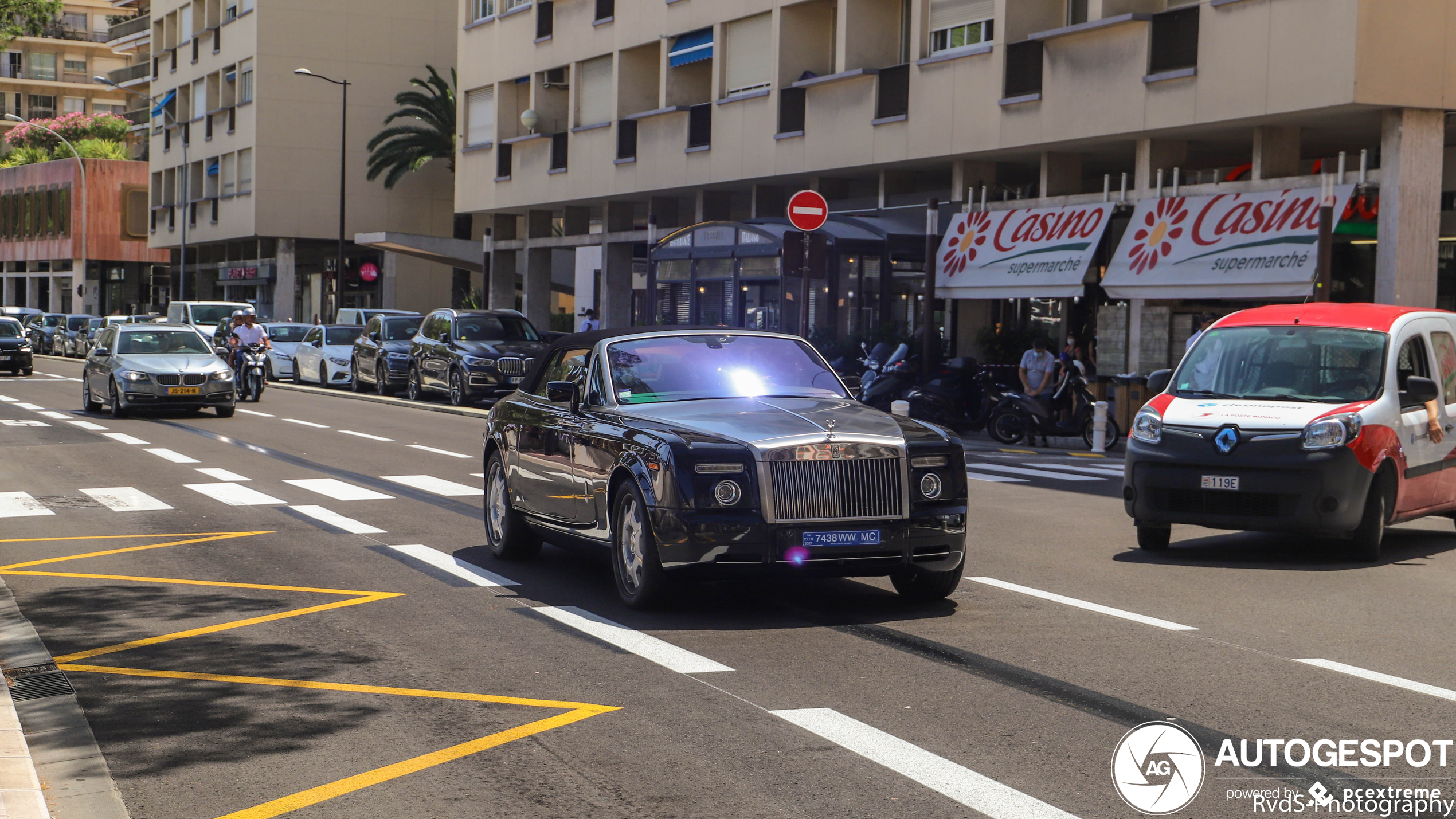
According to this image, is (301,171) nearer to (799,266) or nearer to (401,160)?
(401,160)

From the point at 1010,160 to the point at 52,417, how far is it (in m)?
17.3

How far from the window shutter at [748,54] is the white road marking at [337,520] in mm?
22389

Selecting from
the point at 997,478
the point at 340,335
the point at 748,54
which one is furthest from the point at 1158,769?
the point at 340,335

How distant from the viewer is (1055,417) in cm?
2331

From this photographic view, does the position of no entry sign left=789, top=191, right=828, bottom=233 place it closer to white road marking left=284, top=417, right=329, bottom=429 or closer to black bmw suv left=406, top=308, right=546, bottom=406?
white road marking left=284, top=417, right=329, bottom=429

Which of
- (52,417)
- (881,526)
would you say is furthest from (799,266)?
(881,526)

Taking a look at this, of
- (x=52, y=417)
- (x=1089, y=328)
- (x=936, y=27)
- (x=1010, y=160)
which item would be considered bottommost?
(x=52, y=417)

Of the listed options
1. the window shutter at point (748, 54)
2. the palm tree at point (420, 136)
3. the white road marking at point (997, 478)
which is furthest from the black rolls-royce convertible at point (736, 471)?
the palm tree at point (420, 136)

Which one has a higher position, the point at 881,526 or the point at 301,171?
the point at 301,171

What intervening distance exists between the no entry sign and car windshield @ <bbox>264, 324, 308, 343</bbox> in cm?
2274

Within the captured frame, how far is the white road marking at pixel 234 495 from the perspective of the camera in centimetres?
1470

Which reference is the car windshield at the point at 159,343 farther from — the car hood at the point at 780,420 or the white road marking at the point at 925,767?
the white road marking at the point at 925,767

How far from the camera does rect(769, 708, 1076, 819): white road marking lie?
5.07 m

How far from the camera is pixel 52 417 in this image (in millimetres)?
26219
